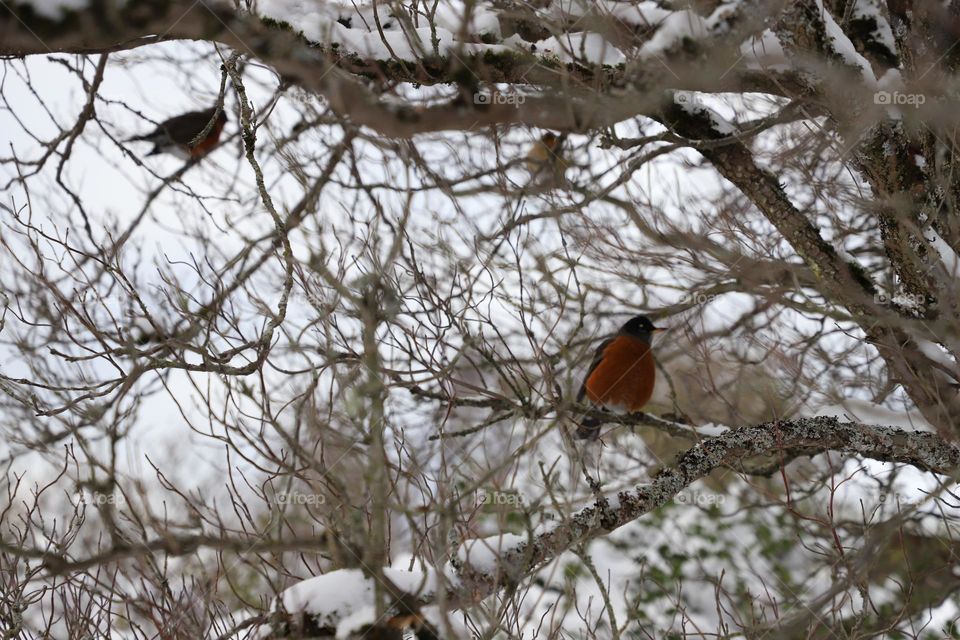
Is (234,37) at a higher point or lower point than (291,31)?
lower

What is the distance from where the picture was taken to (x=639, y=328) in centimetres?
713

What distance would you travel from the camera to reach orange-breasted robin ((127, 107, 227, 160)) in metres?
6.35

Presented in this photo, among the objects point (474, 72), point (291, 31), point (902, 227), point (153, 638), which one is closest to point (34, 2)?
point (291, 31)

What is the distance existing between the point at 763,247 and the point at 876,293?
2.42ft

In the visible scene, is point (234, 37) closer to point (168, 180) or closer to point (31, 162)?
point (168, 180)

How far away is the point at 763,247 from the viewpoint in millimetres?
5020

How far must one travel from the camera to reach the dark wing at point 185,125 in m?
6.67

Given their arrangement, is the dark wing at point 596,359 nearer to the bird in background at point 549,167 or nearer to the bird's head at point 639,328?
the bird's head at point 639,328
